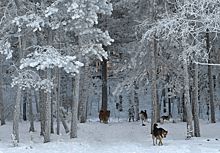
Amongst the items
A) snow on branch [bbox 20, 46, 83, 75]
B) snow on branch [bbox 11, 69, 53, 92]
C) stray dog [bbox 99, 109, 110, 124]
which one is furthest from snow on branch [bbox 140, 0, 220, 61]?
stray dog [bbox 99, 109, 110, 124]

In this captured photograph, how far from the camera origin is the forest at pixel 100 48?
864 cm

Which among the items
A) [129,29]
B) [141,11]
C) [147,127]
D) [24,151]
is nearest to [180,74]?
[147,127]

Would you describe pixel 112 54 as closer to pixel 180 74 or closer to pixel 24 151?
pixel 180 74

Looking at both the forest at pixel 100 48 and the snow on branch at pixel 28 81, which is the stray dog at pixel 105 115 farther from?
the snow on branch at pixel 28 81

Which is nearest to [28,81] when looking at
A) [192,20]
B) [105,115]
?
[192,20]

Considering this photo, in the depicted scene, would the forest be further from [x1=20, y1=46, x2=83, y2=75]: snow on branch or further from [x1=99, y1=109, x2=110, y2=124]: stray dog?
[x1=99, y1=109, x2=110, y2=124]: stray dog

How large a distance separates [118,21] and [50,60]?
13.3 m

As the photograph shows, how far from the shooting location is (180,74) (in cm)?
1581

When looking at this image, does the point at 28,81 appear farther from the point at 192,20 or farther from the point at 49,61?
the point at 192,20

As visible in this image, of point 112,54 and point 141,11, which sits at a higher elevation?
point 141,11

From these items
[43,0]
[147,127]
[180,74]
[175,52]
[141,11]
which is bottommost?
[147,127]

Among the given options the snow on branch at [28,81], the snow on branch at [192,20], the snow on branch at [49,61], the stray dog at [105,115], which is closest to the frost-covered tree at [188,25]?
the snow on branch at [192,20]

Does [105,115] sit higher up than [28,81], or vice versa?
[28,81]

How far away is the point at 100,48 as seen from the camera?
10820 mm
